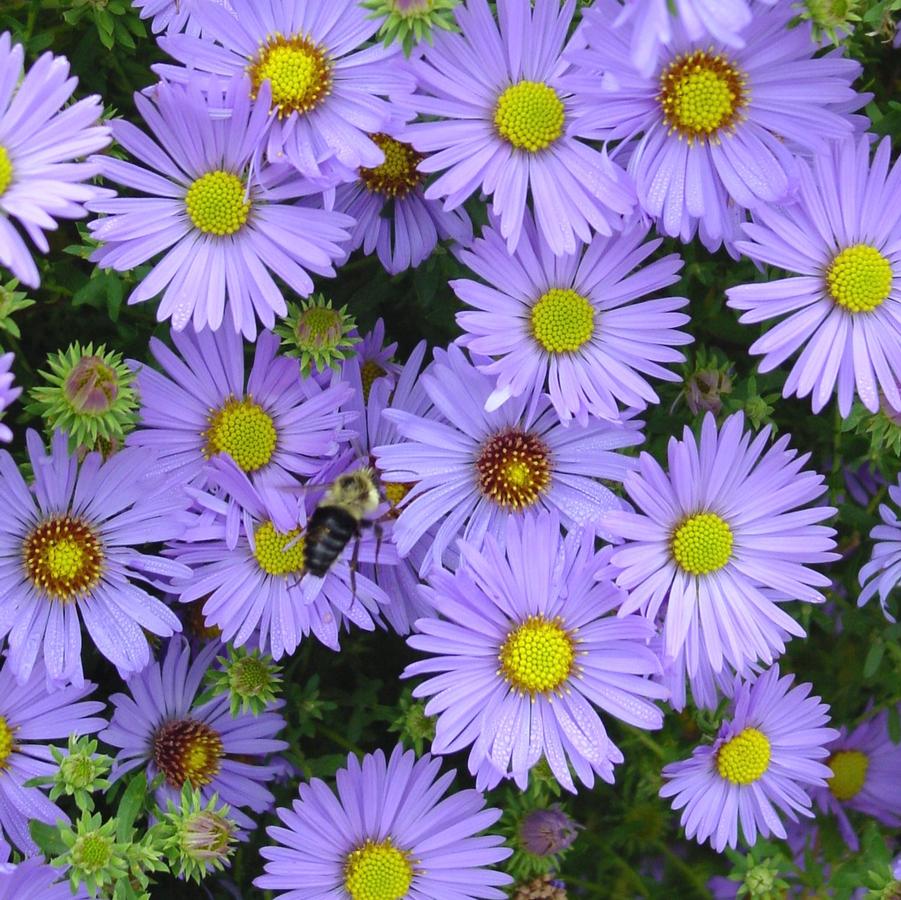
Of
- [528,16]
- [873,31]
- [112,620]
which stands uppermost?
[873,31]

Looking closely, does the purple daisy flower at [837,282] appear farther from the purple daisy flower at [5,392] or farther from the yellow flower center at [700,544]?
the purple daisy flower at [5,392]

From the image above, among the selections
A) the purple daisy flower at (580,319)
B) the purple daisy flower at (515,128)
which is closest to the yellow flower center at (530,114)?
the purple daisy flower at (515,128)

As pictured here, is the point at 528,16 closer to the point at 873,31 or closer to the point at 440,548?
the point at 873,31

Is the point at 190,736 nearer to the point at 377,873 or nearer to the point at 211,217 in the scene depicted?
the point at 377,873

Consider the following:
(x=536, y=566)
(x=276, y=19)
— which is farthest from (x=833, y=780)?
(x=276, y=19)

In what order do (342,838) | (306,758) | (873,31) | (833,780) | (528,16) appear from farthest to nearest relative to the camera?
(833,780), (306,758), (342,838), (873,31), (528,16)
